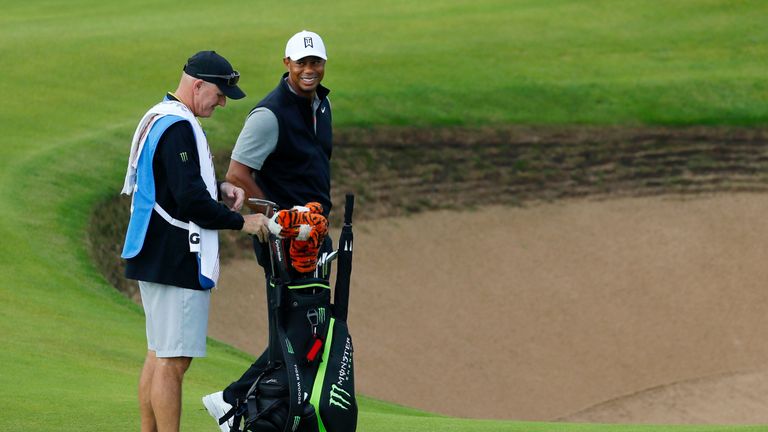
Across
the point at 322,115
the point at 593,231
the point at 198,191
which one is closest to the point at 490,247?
the point at 593,231

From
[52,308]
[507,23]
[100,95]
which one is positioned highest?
[507,23]

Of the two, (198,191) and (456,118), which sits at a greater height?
(456,118)

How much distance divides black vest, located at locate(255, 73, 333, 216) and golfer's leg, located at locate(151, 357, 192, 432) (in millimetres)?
1169

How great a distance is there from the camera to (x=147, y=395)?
6.88 meters

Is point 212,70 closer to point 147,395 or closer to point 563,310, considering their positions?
point 147,395

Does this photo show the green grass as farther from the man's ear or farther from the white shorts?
the man's ear

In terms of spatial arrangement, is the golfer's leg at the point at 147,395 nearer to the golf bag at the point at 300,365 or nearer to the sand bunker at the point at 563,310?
the golf bag at the point at 300,365

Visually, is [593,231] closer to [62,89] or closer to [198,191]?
[62,89]

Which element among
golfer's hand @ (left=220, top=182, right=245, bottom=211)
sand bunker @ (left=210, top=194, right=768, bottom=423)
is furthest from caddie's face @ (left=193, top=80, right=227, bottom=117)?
sand bunker @ (left=210, top=194, right=768, bottom=423)

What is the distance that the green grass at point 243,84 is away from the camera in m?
11.2

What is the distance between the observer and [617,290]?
662 inches

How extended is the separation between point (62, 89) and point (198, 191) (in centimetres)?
1212

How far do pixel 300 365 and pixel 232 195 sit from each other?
974 millimetres

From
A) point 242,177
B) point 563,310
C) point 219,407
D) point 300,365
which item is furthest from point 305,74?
point 563,310
